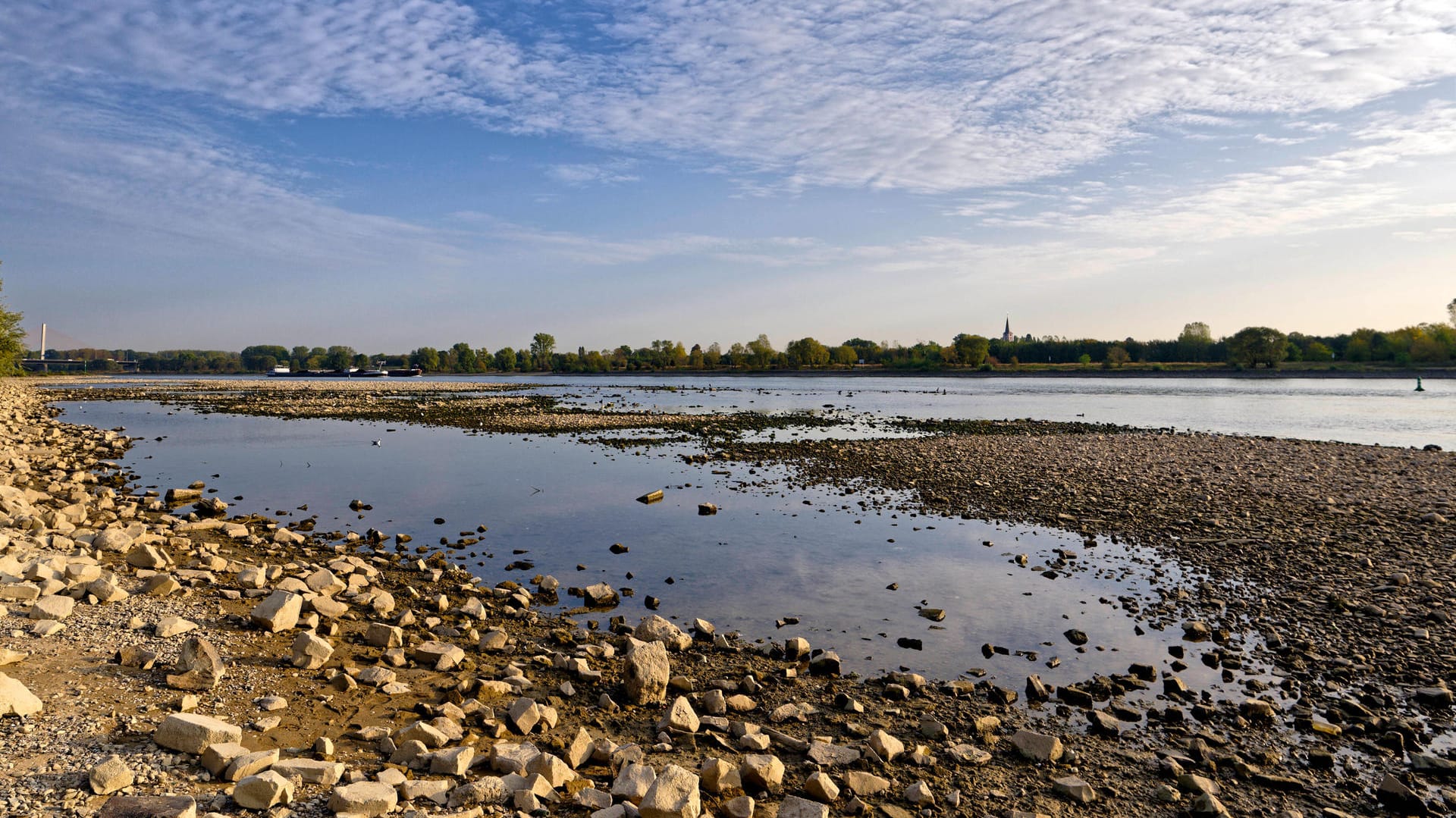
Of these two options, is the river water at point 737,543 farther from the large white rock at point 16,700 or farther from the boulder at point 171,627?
the large white rock at point 16,700

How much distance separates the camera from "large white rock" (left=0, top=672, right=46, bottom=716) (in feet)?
20.6

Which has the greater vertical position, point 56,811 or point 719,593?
point 56,811

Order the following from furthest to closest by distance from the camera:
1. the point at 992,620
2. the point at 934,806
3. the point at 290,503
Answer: the point at 290,503 → the point at 992,620 → the point at 934,806

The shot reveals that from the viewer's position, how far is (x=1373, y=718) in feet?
26.6

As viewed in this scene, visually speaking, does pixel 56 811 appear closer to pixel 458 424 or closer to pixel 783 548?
pixel 783 548

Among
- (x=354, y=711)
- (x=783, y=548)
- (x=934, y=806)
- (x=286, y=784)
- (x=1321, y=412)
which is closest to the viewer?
(x=286, y=784)

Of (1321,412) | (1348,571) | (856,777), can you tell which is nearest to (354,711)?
(856,777)

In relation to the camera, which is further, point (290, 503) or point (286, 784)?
point (290, 503)

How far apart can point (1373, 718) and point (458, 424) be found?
48202 millimetres

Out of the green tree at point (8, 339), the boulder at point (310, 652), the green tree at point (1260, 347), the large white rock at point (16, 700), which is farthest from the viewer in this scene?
the green tree at point (1260, 347)

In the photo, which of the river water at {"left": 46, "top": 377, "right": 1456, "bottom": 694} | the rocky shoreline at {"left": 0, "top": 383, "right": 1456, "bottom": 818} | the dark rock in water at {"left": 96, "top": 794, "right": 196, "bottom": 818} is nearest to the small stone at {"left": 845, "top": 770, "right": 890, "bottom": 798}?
the rocky shoreline at {"left": 0, "top": 383, "right": 1456, "bottom": 818}

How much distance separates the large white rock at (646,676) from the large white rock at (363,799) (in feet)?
10.2

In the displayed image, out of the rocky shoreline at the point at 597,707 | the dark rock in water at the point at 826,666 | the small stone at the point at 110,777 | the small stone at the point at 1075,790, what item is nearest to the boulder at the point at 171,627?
the rocky shoreline at the point at 597,707

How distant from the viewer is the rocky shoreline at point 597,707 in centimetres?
603
